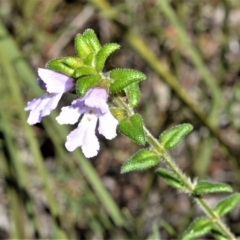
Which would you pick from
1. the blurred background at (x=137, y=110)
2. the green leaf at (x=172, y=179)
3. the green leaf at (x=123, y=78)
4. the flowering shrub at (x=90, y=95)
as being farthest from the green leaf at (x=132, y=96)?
the blurred background at (x=137, y=110)

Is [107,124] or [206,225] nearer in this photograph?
[107,124]

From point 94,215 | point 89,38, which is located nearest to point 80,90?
point 89,38

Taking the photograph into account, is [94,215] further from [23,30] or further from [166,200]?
[23,30]

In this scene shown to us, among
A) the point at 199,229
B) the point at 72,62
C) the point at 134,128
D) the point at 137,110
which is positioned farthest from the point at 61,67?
the point at 137,110

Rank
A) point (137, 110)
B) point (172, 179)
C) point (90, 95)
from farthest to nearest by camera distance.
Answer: point (137, 110) → point (172, 179) → point (90, 95)

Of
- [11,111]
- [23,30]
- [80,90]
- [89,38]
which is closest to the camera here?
[80,90]

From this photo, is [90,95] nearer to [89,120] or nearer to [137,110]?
[89,120]

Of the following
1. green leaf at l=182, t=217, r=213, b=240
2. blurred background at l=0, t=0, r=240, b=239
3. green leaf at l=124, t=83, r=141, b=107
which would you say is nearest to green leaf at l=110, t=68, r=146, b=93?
green leaf at l=124, t=83, r=141, b=107
